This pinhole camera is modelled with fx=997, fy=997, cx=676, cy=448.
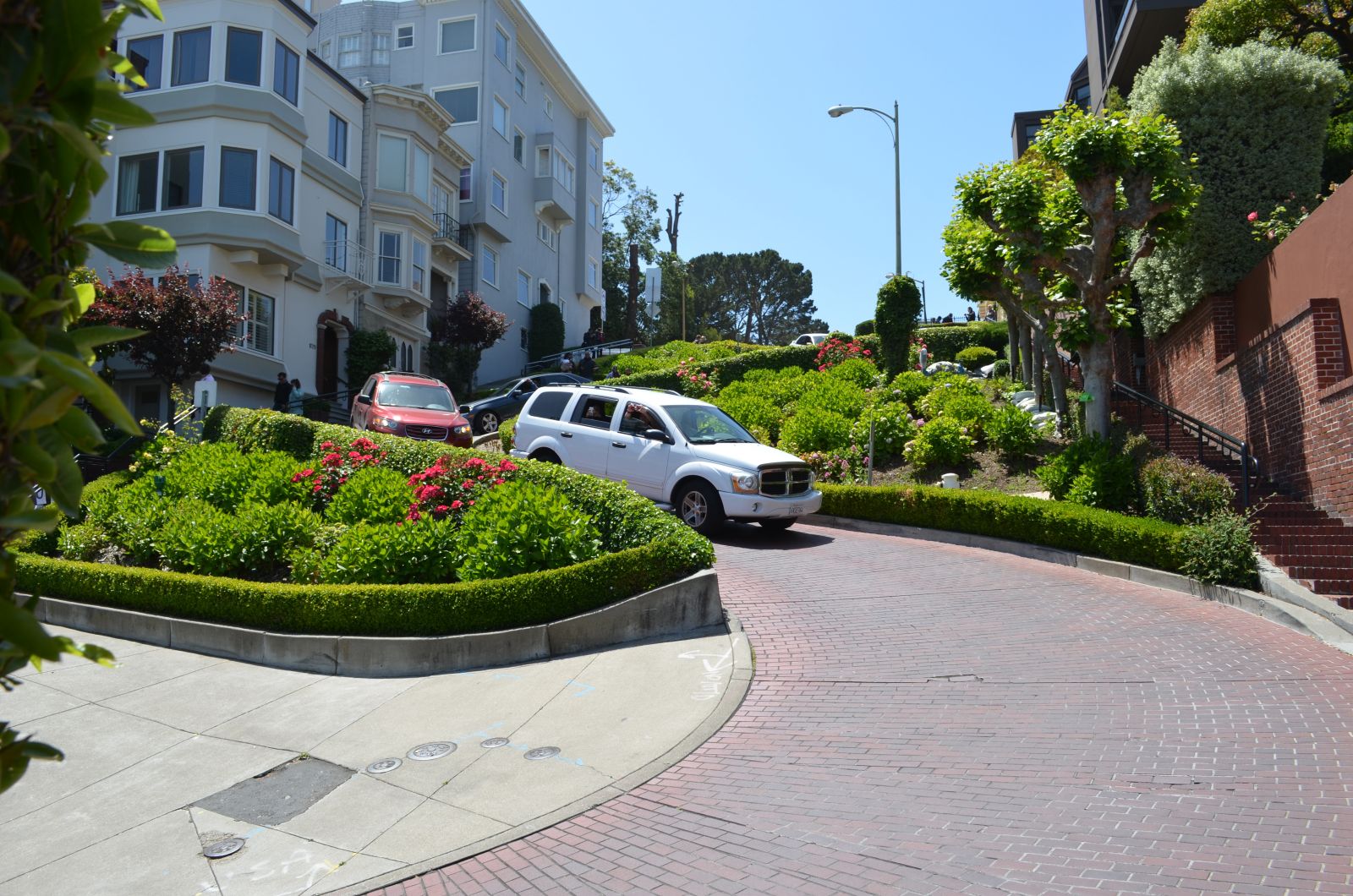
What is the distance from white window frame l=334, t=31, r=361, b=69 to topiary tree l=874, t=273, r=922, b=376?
29814 mm

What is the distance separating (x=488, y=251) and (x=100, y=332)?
41672 mm

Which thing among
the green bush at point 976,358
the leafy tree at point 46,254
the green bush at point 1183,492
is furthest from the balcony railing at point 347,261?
the leafy tree at point 46,254

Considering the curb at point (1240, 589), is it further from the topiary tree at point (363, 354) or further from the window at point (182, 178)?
the window at point (182, 178)

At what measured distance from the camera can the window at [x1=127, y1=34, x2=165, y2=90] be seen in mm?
26922

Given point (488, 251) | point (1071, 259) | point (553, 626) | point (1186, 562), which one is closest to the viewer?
point (553, 626)

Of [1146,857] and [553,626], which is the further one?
[553,626]

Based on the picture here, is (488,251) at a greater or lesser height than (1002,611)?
greater

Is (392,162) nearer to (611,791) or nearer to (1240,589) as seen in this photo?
(1240,589)

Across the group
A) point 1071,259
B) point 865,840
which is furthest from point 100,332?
point 1071,259

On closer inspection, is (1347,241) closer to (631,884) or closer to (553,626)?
(553,626)

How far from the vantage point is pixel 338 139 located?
105ft

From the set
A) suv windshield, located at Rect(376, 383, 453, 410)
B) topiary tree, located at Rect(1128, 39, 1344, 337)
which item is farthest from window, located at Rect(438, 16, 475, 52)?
topiary tree, located at Rect(1128, 39, 1344, 337)

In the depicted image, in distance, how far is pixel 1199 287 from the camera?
17609 millimetres

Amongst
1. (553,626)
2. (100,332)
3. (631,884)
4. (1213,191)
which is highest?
(1213,191)
